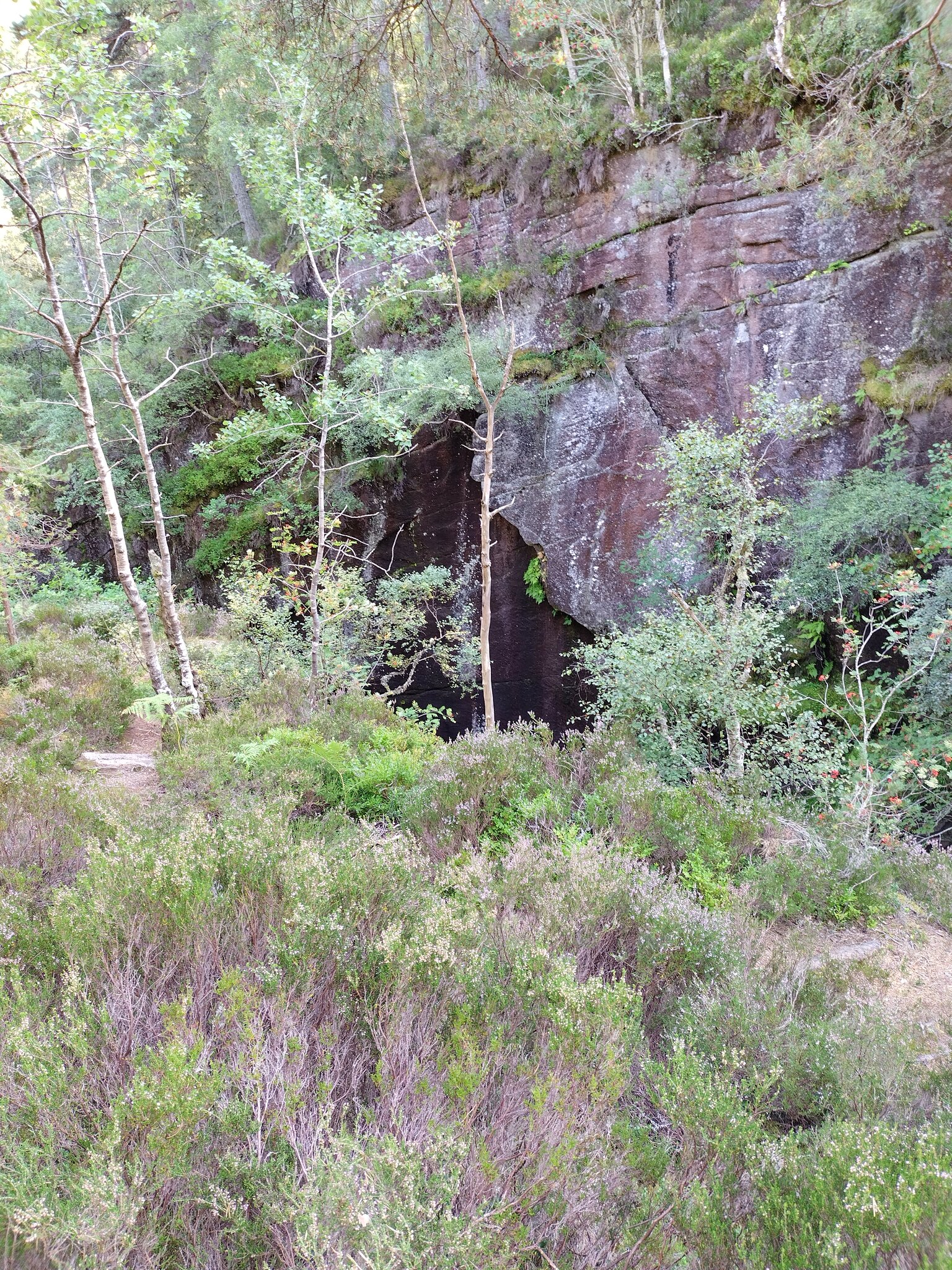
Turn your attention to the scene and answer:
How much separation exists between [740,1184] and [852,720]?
303 inches

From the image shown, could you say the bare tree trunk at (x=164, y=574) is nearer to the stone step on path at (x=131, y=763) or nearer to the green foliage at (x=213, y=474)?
the stone step on path at (x=131, y=763)

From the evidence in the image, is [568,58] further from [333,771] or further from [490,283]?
[333,771]

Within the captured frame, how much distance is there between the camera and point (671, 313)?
11.2 m

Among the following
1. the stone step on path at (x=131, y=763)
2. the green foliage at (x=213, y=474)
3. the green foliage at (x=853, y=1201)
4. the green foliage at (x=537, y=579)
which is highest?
the green foliage at (x=213, y=474)

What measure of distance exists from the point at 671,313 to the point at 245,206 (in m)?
12.1

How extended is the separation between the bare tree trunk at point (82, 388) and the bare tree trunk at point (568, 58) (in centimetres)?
884

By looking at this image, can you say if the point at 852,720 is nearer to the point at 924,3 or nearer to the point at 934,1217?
the point at 924,3

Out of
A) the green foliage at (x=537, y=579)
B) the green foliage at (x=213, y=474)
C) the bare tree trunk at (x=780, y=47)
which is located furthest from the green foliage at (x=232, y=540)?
the bare tree trunk at (x=780, y=47)

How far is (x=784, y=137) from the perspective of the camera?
10.0m

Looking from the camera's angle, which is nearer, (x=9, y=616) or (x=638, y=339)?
(x=9, y=616)

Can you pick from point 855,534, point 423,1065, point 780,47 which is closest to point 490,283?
point 780,47

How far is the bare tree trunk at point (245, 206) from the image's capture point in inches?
659

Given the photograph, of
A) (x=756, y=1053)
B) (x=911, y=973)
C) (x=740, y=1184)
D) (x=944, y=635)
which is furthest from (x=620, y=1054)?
(x=944, y=635)

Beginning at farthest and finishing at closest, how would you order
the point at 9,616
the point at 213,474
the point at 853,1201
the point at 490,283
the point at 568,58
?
the point at 213,474
the point at 490,283
the point at 568,58
the point at 9,616
the point at 853,1201
